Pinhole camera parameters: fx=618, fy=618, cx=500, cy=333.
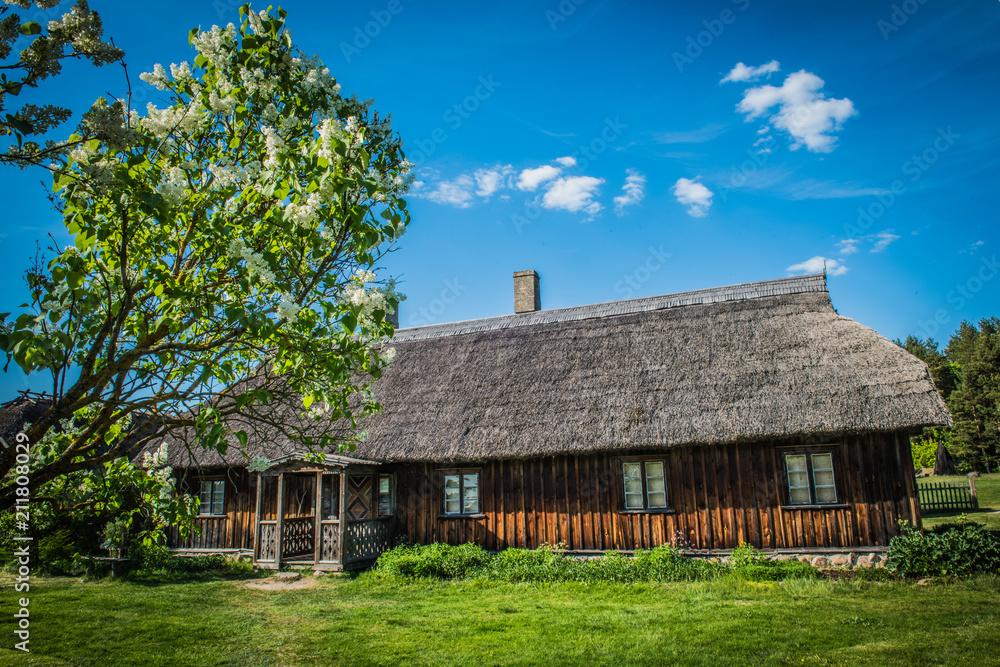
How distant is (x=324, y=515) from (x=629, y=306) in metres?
10.3

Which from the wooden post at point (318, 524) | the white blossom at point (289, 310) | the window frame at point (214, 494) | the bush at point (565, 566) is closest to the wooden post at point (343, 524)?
the wooden post at point (318, 524)

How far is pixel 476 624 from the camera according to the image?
8.79 meters

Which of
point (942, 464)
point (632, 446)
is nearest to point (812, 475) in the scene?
point (632, 446)

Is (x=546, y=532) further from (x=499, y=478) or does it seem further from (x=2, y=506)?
(x=2, y=506)

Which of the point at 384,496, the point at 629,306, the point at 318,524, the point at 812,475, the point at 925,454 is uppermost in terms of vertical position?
the point at 629,306

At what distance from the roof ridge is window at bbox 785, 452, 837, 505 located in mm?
5407

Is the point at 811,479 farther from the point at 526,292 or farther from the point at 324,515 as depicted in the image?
the point at 324,515

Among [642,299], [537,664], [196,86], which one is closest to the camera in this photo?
[196,86]

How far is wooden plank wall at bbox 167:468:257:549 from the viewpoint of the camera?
16.7 metres

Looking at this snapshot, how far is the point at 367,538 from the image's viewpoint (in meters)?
14.5

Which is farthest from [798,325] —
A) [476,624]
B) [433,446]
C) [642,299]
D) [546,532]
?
[476,624]

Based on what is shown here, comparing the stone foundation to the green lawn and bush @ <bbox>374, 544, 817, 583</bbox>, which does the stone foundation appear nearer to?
bush @ <bbox>374, 544, 817, 583</bbox>

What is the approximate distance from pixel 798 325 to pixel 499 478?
26.4 feet

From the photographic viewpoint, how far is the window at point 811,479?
12.4m
